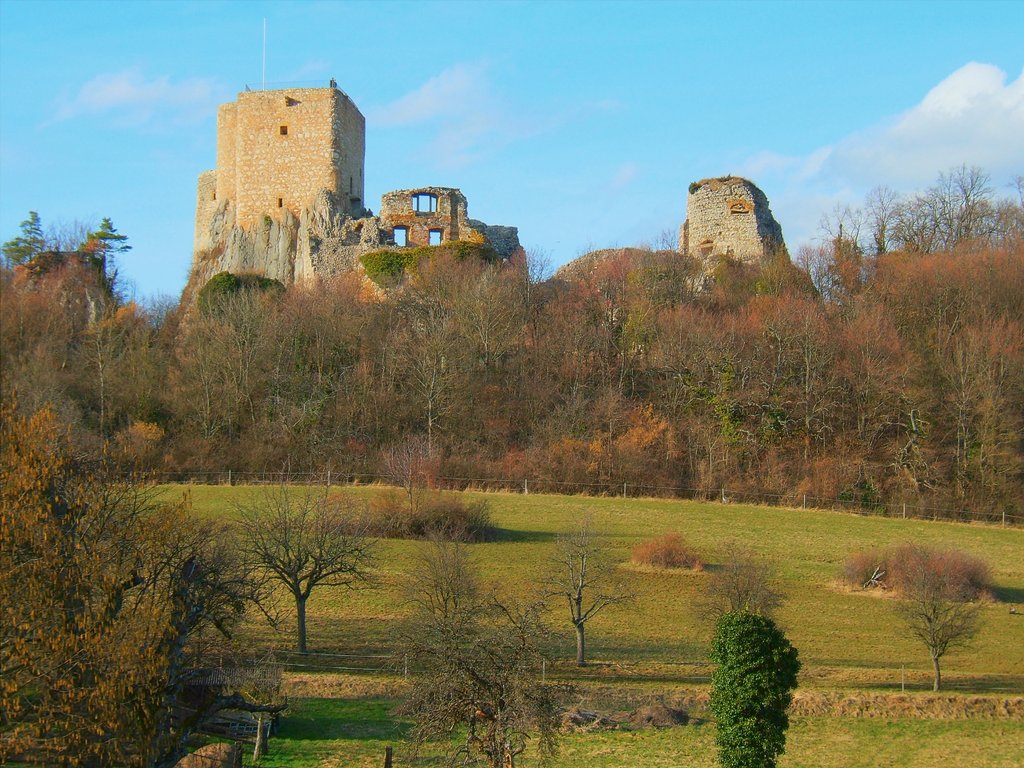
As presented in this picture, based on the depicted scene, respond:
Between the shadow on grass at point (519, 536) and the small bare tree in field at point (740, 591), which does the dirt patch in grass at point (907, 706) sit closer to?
the small bare tree in field at point (740, 591)

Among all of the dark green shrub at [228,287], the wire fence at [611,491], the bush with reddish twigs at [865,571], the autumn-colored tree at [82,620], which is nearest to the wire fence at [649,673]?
the autumn-colored tree at [82,620]

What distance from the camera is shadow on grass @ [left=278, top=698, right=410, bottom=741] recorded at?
17594mm

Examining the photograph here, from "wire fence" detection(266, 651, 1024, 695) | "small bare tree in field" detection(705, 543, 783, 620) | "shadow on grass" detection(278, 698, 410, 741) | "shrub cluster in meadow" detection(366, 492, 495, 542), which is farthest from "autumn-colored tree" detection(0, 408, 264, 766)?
"shrub cluster in meadow" detection(366, 492, 495, 542)

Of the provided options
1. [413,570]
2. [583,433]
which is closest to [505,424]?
[583,433]

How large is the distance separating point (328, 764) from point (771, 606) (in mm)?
10131

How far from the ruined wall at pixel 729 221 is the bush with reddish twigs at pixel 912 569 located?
24.0m

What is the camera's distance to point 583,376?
4266 centimetres

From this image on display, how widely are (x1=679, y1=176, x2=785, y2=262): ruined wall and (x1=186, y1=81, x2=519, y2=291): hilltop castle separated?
849 centimetres

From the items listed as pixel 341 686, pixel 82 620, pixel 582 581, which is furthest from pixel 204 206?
pixel 82 620

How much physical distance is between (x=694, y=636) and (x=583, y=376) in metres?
20.3

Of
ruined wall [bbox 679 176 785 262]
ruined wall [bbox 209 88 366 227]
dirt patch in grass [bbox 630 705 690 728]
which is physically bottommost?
dirt patch in grass [bbox 630 705 690 728]

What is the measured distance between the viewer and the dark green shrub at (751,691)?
52.1ft

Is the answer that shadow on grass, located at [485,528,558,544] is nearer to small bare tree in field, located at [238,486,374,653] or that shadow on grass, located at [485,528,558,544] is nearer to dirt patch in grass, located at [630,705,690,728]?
small bare tree in field, located at [238,486,374,653]

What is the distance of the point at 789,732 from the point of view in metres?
18.5
